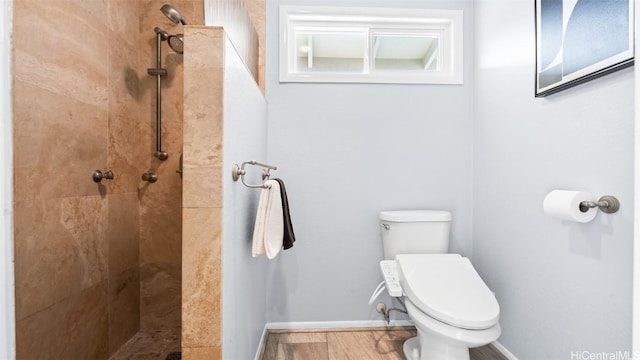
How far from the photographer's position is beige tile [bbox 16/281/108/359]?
1150 mm

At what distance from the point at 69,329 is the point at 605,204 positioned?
2172 millimetres

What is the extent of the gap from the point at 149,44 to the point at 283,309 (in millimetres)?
1833

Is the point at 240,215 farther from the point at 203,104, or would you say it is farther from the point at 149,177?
the point at 149,177

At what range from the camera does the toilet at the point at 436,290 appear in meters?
1.25

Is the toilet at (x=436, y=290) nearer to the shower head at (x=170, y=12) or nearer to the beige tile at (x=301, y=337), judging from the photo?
the beige tile at (x=301, y=337)

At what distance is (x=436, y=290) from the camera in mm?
1415

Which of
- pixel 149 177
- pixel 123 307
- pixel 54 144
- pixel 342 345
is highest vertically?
pixel 54 144

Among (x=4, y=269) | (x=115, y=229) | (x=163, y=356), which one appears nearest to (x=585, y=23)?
(x=4, y=269)

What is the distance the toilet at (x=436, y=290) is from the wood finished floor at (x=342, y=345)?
0.43ft

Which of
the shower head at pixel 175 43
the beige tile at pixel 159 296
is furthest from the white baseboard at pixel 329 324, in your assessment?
the shower head at pixel 175 43

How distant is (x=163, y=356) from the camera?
166cm

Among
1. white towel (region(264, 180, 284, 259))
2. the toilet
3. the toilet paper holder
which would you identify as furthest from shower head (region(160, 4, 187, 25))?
the toilet paper holder

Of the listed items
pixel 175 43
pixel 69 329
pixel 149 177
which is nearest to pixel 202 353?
pixel 69 329

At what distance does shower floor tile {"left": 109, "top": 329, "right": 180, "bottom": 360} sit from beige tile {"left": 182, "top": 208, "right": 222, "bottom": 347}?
0.96 meters
